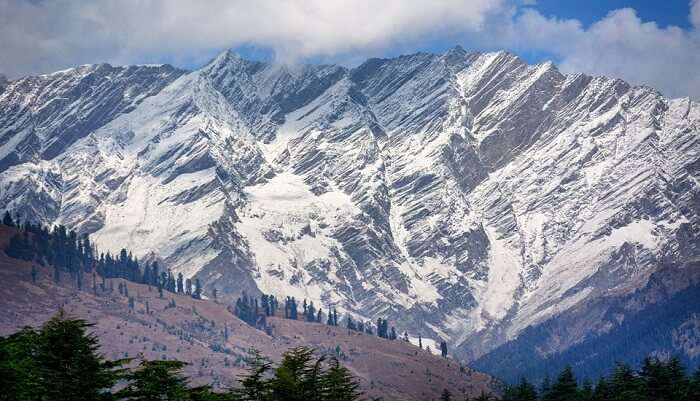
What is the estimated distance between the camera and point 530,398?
18350 cm

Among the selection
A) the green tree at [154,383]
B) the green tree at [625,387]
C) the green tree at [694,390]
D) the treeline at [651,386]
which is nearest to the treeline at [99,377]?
the green tree at [154,383]

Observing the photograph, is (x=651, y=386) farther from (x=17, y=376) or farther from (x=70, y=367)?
(x=17, y=376)

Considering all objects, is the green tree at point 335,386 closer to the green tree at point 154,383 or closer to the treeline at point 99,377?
the treeline at point 99,377

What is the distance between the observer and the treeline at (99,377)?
66.7 metres

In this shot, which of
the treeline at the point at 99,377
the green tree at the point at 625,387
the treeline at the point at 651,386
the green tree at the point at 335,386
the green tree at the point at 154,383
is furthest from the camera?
the treeline at the point at 651,386

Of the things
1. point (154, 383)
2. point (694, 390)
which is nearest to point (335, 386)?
point (154, 383)

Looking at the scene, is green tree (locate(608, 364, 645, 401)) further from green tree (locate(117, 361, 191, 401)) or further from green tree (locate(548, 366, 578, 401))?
green tree (locate(117, 361, 191, 401))

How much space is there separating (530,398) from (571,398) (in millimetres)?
8648

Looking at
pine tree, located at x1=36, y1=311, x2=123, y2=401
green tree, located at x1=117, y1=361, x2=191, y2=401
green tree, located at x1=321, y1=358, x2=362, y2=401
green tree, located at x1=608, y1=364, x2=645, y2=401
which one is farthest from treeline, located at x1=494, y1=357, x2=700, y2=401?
pine tree, located at x1=36, y1=311, x2=123, y2=401

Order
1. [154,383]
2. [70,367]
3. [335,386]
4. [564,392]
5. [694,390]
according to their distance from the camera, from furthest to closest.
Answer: [564,392] → [694,390] → [335,386] → [154,383] → [70,367]

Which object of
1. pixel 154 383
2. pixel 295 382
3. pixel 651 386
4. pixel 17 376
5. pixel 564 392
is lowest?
pixel 154 383

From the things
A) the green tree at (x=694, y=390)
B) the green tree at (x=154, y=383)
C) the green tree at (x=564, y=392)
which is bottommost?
the green tree at (x=154, y=383)

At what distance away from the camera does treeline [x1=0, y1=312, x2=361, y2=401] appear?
219 ft

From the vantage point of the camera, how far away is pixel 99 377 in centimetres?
6700
